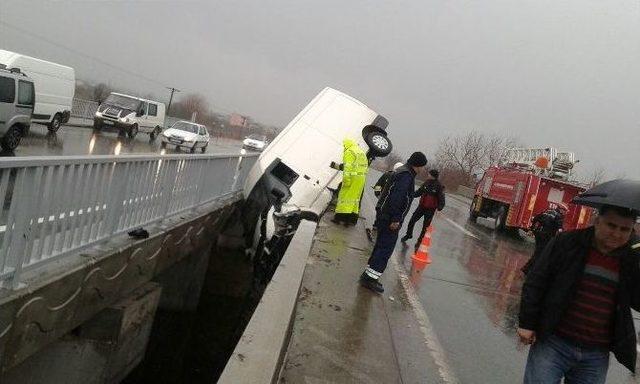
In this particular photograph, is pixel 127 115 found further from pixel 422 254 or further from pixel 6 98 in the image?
pixel 422 254

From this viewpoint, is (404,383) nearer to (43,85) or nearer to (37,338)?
(37,338)

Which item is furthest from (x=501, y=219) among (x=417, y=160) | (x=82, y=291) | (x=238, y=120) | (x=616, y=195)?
(x=238, y=120)

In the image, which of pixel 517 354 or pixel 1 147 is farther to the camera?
pixel 1 147

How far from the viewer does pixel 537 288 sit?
333 centimetres

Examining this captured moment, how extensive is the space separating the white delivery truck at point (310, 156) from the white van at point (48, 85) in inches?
491

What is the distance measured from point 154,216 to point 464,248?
29.0ft

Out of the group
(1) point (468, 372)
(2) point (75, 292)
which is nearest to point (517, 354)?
(1) point (468, 372)

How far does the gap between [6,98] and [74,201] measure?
11351 millimetres

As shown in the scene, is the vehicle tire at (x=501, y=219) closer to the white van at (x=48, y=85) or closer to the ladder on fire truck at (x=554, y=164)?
the ladder on fire truck at (x=554, y=164)

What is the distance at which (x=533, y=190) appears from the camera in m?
Result: 18.4

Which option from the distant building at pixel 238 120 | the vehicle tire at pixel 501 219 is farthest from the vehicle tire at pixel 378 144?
the distant building at pixel 238 120

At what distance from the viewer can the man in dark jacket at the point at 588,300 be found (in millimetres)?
3166

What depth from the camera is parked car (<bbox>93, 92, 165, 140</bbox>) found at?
90.6ft

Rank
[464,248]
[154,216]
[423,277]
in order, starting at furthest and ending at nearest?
[464,248] < [423,277] < [154,216]
